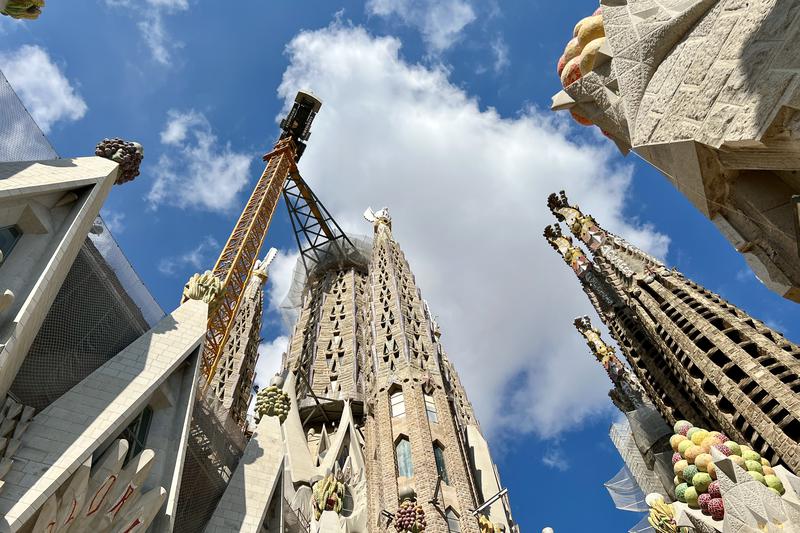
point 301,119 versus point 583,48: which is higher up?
point 301,119

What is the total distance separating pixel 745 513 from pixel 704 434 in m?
1.09

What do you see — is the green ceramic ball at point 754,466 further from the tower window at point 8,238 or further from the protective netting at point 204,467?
the tower window at point 8,238

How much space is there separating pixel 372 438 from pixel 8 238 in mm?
11391

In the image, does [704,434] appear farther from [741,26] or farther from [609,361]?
[609,361]

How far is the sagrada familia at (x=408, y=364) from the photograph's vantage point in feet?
14.5

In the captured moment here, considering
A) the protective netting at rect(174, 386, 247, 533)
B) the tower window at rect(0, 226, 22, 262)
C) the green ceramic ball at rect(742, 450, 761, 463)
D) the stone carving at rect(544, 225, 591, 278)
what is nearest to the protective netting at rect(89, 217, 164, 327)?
the protective netting at rect(174, 386, 247, 533)

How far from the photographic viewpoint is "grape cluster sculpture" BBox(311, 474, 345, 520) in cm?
1258

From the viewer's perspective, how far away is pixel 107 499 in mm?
6766

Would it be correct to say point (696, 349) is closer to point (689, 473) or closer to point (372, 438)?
point (689, 473)

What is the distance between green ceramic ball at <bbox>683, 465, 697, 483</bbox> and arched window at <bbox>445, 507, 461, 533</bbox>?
21.7ft

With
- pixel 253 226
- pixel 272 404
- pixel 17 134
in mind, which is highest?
pixel 253 226

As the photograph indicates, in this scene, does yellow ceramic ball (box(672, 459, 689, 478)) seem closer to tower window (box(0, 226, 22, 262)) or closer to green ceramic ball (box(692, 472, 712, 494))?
green ceramic ball (box(692, 472, 712, 494))

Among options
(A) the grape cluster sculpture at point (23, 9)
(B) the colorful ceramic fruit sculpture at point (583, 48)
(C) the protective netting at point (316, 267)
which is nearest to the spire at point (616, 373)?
(C) the protective netting at point (316, 267)

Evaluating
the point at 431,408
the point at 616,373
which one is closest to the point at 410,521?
the point at 431,408
